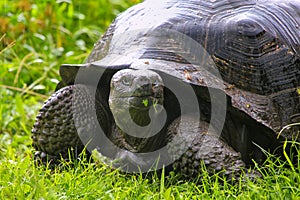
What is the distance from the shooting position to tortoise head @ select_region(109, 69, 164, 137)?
339 centimetres

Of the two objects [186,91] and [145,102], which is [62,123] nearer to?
[145,102]

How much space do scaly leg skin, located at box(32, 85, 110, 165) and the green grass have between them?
0.42ft

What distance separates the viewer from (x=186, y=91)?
3.55 m

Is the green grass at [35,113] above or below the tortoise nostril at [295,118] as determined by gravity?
below

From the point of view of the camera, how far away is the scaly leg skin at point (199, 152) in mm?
3473

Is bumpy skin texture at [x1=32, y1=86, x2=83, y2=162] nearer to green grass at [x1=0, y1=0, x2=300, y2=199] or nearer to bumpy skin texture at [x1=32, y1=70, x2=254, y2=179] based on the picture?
bumpy skin texture at [x1=32, y1=70, x2=254, y2=179]

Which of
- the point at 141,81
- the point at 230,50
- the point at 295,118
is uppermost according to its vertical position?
the point at 230,50

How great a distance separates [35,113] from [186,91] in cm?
204

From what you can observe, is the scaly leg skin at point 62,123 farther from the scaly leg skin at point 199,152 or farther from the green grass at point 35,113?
the scaly leg skin at point 199,152

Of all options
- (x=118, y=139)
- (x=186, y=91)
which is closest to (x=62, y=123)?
(x=118, y=139)

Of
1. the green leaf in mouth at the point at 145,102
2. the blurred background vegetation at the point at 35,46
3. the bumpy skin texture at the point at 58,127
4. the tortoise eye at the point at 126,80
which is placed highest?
the tortoise eye at the point at 126,80

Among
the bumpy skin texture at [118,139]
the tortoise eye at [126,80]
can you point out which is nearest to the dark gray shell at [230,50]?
the tortoise eye at [126,80]

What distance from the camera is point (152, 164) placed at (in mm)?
3643

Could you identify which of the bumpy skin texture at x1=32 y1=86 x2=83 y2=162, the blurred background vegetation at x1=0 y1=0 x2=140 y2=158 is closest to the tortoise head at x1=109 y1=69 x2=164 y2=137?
the bumpy skin texture at x1=32 y1=86 x2=83 y2=162
